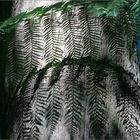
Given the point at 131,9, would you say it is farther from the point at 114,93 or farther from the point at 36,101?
the point at 36,101

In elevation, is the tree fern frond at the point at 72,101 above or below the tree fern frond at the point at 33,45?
below

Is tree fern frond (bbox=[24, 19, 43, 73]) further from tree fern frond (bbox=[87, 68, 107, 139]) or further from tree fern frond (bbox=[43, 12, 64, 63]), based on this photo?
tree fern frond (bbox=[87, 68, 107, 139])

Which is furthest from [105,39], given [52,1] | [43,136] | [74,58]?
[43,136]

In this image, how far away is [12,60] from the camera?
3.96 feet

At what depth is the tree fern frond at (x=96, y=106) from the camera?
1062 millimetres

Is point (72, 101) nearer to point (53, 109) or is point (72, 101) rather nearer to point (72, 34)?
point (53, 109)

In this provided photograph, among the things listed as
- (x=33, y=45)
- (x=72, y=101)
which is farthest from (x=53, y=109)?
(x=33, y=45)

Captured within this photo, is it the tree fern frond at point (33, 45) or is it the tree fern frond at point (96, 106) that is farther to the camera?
the tree fern frond at point (33, 45)

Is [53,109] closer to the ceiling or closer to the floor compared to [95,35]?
closer to the floor

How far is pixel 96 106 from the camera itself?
3.55ft

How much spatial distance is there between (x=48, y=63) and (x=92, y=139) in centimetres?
27

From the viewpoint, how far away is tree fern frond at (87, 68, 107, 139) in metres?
1.06

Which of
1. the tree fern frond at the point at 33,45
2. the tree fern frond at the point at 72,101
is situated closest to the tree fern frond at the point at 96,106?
the tree fern frond at the point at 72,101

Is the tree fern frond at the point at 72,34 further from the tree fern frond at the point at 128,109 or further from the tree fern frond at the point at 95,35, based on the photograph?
the tree fern frond at the point at 128,109
